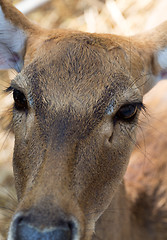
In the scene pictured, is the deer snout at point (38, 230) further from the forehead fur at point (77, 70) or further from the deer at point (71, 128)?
the forehead fur at point (77, 70)

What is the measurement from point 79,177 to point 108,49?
115cm

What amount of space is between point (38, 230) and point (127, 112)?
4.12 feet

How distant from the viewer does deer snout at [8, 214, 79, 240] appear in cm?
227

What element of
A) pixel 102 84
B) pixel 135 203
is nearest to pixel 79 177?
pixel 102 84

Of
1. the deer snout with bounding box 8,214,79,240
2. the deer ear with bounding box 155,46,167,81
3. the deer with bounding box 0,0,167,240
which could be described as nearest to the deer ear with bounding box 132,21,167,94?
the deer ear with bounding box 155,46,167,81

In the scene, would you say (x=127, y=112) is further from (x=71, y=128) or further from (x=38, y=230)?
(x=38, y=230)

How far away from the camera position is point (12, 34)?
12.1 feet

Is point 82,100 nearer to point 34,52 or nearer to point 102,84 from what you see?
point 102,84

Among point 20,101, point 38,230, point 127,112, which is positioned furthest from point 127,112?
point 38,230

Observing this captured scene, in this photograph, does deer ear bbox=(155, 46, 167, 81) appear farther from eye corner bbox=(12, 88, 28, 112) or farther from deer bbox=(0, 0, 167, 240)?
eye corner bbox=(12, 88, 28, 112)

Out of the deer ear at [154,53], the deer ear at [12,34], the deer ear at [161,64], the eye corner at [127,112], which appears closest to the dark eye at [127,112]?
the eye corner at [127,112]

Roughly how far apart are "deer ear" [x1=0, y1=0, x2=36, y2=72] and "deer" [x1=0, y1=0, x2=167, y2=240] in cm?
6

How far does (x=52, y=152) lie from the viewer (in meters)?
2.61

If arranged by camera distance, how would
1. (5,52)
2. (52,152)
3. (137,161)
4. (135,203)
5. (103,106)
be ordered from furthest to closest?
(137,161), (135,203), (5,52), (103,106), (52,152)
